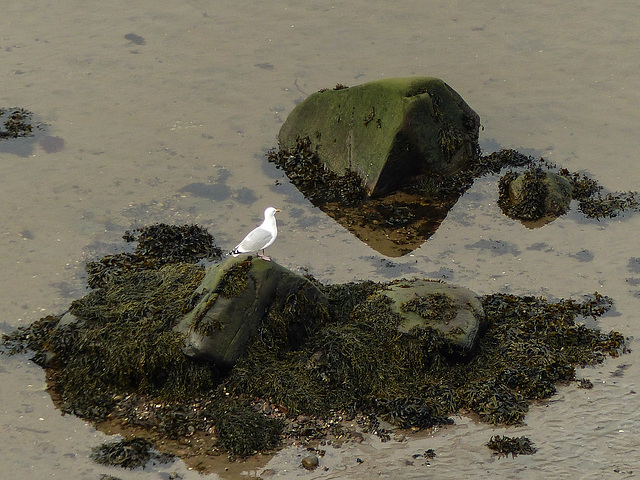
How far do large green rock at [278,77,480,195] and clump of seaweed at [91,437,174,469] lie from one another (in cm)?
654

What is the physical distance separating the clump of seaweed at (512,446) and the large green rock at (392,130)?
593cm

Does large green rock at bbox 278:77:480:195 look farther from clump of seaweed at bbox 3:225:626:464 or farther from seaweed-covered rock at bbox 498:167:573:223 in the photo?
clump of seaweed at bbox 3:225:626:464

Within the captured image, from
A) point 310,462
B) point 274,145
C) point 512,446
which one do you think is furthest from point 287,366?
point 274,145

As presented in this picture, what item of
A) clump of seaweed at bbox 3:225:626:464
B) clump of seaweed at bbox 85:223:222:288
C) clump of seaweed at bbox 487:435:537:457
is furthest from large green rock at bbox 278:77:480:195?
clump of seaweed at bbox 487:435:537:457

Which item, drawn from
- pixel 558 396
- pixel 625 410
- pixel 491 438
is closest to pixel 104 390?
pixel 491 438

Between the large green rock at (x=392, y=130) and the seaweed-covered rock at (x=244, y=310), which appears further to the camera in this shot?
the large green rock at (x=392, y=130)

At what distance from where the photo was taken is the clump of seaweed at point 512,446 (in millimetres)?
10234

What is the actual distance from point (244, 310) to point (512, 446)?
3.58m

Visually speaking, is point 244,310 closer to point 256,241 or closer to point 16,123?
point 256,241

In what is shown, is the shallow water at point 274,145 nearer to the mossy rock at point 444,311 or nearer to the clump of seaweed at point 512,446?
the clump of seaweed at point 512,446

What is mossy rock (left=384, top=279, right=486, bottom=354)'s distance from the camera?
11383 millimetres

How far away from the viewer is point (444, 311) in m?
11.6

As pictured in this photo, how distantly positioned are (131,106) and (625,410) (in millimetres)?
11355

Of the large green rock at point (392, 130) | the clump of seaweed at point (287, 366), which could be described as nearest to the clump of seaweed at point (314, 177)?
the large green rock at point (392, 130)
